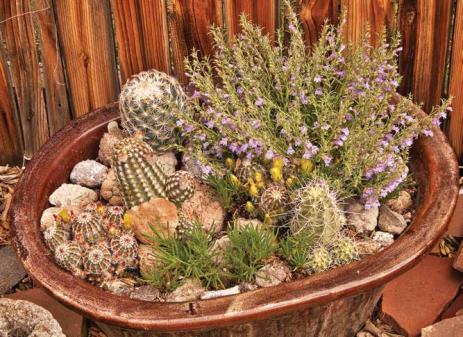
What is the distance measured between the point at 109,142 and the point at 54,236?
0.57m

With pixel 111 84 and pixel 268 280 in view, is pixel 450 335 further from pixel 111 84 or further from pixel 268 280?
pixel 111 84

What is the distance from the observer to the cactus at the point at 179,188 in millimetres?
3025

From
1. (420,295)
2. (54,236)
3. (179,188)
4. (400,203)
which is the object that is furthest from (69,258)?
(420,295)

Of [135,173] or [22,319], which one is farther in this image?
[135,173]

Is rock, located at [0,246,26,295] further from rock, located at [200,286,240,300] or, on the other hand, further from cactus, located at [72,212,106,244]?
rock, located at [200,286,240,300]

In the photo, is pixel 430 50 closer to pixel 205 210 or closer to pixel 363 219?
pixel 363 219

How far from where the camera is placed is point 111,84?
3625 millimetres

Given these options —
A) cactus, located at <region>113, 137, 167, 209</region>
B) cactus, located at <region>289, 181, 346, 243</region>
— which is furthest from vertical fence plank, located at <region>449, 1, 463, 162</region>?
cactus, located at <region>113, 137, 167, 209</region>

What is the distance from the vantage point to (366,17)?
131 inches

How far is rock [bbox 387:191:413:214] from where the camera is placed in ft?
10.1

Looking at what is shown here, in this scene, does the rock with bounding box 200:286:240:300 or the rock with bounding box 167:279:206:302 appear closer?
the rock with bounding box 200:286:240:300

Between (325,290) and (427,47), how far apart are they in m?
1.41

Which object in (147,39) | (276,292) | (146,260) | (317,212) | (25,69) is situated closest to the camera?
(276,292)

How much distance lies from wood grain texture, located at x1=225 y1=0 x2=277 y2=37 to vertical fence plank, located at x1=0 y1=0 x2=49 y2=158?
93 centimetres
